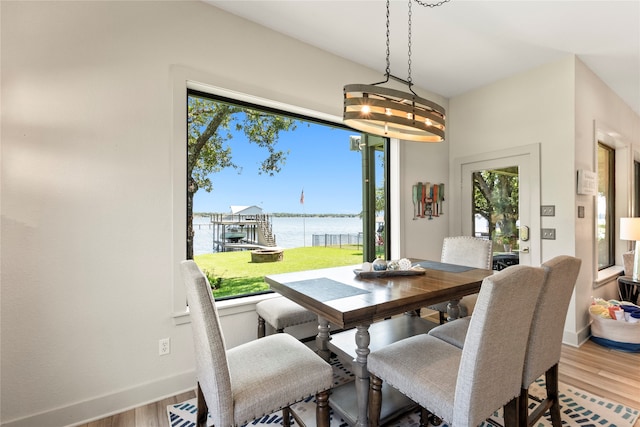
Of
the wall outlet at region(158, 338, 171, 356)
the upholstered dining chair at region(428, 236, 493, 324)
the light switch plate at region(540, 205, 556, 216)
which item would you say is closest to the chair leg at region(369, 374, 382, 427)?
the upholstered dining chair at region(428, 236, 493, 324)

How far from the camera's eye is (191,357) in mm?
2260

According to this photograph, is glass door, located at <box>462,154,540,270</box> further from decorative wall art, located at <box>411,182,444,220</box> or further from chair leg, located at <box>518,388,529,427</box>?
chair leg, located at <box>518,388,529,427</box>

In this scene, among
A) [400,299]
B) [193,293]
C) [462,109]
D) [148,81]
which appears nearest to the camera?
[193,293]

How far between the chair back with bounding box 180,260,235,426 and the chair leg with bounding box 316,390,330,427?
41cm

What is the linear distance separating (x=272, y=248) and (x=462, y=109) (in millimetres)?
3095

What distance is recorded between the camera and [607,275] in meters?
3.68

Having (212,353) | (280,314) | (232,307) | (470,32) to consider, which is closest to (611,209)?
(470,32)

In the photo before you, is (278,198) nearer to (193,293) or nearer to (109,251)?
(109,251)

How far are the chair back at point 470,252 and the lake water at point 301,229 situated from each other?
1195 mm

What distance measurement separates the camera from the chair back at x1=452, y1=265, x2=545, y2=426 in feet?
3.78

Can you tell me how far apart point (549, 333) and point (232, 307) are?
2.08 m

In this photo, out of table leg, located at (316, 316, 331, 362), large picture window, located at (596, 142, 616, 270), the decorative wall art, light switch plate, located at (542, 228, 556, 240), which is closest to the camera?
table leg, located at (316, 316, 331, 362)

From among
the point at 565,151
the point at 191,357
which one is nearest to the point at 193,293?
the point at 191,357

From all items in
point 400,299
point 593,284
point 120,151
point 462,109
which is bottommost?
point 593,284
